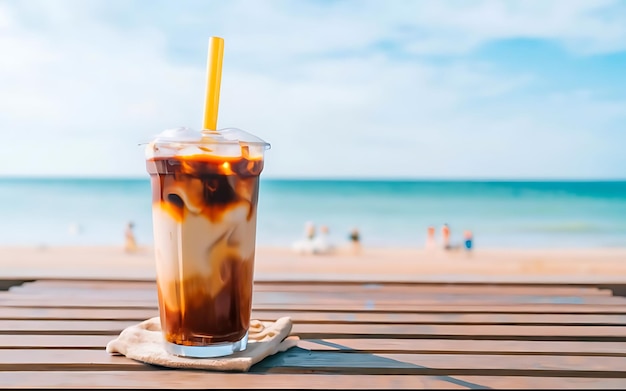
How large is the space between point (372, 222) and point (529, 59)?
860 centimetres

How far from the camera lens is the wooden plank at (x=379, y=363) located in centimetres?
97

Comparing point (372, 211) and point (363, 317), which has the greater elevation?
point (363, 317)

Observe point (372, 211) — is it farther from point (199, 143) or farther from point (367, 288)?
point (199, 143)

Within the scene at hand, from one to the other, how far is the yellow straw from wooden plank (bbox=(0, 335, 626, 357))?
0.45 meters

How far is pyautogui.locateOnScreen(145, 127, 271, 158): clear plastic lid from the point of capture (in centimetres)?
100

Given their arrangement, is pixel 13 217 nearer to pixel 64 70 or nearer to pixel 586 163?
pixel 64 70

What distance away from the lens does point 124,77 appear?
20.9 m

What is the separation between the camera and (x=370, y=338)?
117 cm

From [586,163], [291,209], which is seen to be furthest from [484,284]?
[586,163]

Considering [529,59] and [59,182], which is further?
[59,182]

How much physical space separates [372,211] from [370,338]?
17.7 meters

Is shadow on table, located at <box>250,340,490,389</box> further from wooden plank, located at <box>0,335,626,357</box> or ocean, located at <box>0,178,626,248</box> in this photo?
ocean, located at <box>0,178,626,248</box>

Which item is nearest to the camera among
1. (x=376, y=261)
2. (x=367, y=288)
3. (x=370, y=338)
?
(x=370, y=338)

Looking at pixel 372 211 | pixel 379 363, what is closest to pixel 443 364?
pixel 379 363
